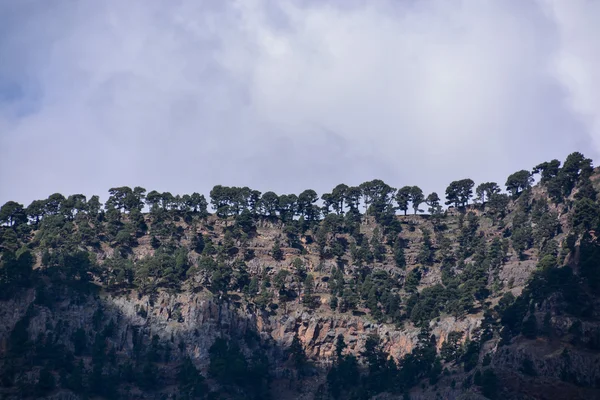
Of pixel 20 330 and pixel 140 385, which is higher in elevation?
pixel 20 330

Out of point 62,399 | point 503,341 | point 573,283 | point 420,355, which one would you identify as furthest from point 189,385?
point 573,283

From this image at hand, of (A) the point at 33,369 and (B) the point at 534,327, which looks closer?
(B) the point at 534,327

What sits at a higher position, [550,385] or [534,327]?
[534,327]

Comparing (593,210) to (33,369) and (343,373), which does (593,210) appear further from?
(33,369)

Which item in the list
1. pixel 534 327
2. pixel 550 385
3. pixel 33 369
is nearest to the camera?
pixel 550 385

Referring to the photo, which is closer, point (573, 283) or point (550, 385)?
point (550, 385)

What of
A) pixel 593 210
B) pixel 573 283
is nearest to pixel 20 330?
pixel 573 283

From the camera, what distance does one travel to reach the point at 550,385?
163625mm

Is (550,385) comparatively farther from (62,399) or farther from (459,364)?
(62,399)

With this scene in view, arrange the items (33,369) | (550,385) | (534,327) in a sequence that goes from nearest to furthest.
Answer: (550,385), (534,327), (33,369)

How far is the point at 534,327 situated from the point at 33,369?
376 ft

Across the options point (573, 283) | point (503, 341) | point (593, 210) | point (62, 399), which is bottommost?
point (62, 399)

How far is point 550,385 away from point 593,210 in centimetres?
5434

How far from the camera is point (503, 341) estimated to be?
18025cm
